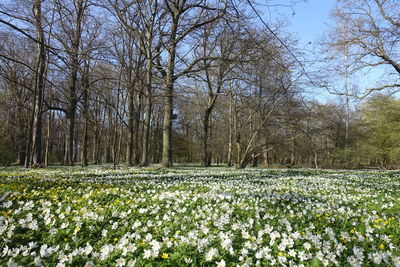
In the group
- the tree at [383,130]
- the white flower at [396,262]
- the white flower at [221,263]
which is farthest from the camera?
the tree at [383,130]

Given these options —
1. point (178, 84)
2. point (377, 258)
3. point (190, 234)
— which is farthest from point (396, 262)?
point (178, 84)

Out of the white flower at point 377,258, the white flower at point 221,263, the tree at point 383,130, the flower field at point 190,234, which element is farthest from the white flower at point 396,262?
the tree at point 383,130

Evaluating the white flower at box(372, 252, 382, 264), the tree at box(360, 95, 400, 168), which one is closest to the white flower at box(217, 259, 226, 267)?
the white flower at box(372, 252, 382, 264)

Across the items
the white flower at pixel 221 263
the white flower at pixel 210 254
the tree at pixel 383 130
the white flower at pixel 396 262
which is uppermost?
the tree at pixel 383 130

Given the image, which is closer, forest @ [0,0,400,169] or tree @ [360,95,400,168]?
forest @ [0,0,400,169]

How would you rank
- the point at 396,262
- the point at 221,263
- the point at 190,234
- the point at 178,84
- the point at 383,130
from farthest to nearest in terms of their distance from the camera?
1. the point at 383,130
2. the point at 178,84
3. the point at 190,234
4. the point at 396,262
5. the point at 221,263

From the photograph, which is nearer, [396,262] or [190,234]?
[396,262]

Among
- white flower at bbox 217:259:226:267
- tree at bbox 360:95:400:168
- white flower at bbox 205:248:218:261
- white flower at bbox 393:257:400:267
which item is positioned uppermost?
tree at bbox 360:95:400:168

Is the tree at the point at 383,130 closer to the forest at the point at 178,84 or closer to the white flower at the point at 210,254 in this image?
the forest at the point at 178,84

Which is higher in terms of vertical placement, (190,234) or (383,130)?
(383,130)

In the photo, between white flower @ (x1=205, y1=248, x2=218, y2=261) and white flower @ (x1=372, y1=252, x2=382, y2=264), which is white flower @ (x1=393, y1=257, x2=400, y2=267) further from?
white flower @ (x1=205, y1=248, x2=218, y2=261)

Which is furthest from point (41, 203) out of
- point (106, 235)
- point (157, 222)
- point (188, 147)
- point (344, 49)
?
point (188, 147)

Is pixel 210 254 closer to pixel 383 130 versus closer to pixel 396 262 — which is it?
pixel 396 262

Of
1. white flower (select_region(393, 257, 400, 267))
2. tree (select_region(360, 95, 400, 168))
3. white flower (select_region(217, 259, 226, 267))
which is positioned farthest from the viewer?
tree (select_region(360, 95, 400, 168))
